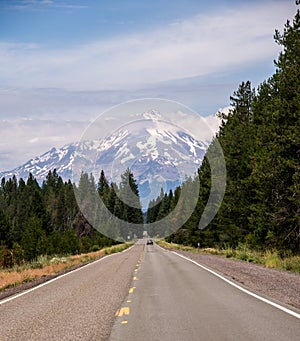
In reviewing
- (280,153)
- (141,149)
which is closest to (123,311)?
(280,153)

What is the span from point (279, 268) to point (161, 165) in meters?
82.0

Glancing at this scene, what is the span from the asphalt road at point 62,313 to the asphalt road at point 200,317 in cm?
37

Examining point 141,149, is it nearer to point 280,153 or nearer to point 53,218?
point 280,153

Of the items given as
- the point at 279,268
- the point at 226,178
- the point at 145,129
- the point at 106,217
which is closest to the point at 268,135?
the point at 279,268

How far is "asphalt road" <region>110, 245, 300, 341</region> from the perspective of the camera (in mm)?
8062

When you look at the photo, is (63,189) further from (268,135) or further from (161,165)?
(268,135)

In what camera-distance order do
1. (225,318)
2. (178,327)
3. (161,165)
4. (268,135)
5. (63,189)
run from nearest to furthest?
1. (178,327)
2. (225,318)
3. (268,135)
4. (161,165)
5. (63,189)

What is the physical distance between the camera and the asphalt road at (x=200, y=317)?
8.06 meters

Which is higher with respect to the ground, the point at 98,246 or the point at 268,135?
the point at 268,135

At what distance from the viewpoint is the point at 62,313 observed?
10.9 metres

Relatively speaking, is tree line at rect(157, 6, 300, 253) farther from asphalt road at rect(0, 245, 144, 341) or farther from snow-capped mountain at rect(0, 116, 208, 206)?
snow-capped mountain at rect(0, 116, 208, 206)

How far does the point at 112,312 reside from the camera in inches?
426

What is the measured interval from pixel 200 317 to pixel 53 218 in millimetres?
136995

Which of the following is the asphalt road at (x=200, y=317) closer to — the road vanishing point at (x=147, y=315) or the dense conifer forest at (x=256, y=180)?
the road vanishing point at (x=147, y=315)
